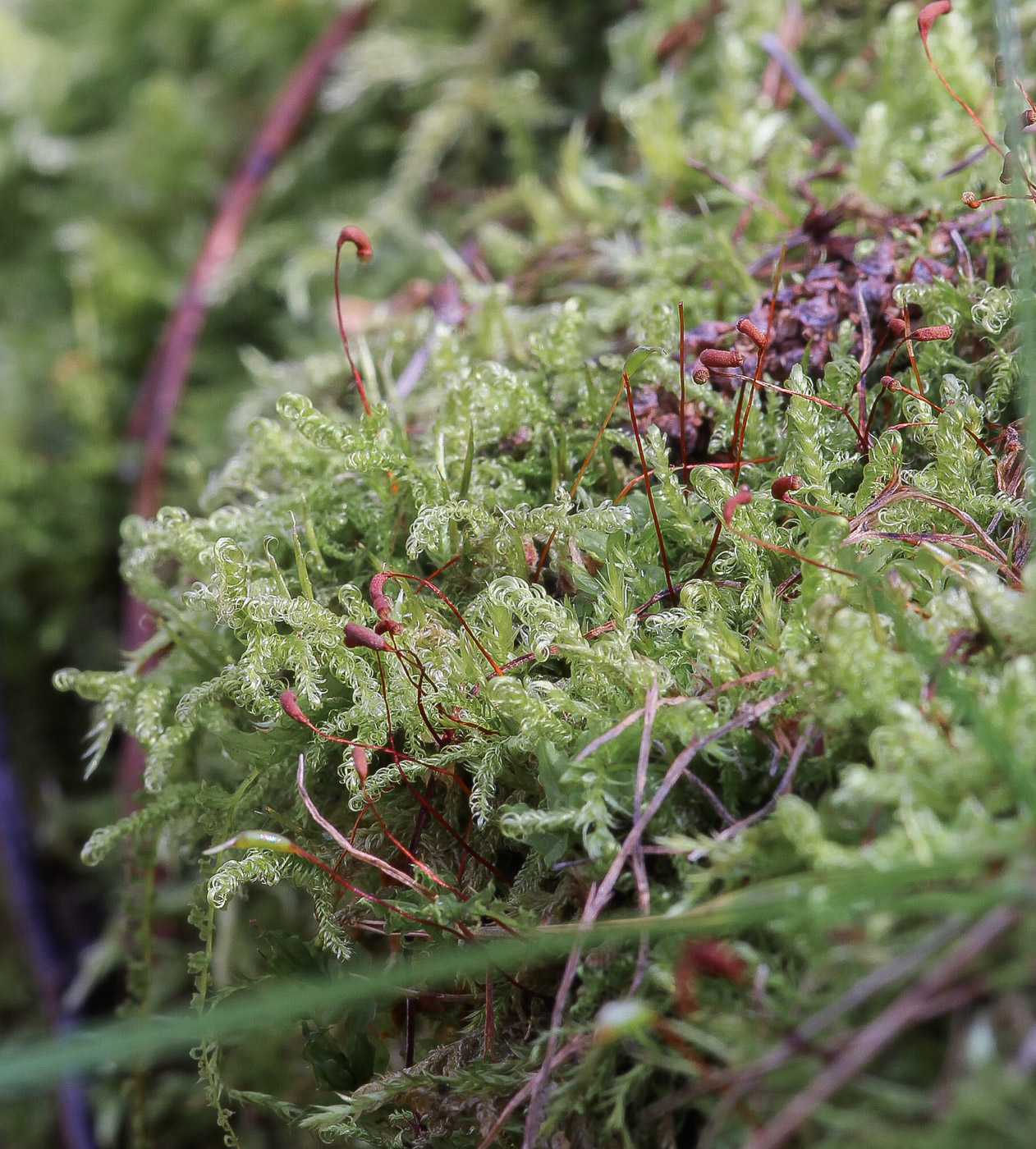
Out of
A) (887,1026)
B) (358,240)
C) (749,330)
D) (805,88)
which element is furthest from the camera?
(805,88)

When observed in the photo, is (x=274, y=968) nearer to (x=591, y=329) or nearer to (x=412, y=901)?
(x=412, y=901)

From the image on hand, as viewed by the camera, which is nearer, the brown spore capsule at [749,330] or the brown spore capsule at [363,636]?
the brown spore capsule at [363,636]

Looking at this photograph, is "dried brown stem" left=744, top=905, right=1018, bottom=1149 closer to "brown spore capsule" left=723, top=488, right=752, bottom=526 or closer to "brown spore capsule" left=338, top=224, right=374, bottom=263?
"brown spore capsule" left=723, top=488, right=752, bottom=526

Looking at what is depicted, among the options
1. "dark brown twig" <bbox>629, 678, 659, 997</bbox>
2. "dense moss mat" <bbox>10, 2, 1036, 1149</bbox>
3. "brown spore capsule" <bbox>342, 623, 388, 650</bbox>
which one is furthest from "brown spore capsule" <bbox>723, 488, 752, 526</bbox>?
"brown spore capsule" <bbox>342, 623, 388, 650</bbox>

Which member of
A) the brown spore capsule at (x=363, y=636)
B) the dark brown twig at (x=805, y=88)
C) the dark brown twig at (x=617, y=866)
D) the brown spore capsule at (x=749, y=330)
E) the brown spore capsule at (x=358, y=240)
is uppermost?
the dark brown twig at (x=805, y=88)

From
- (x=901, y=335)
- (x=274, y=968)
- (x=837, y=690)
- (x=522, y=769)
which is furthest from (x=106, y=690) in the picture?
(x=901, y=335)

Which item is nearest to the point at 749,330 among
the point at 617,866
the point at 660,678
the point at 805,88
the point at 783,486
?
the point at 783,486

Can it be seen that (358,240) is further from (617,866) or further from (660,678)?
(617,866)

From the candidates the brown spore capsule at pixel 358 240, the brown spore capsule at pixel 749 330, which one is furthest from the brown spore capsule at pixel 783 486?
the brown spore capsule at pixel 358 240

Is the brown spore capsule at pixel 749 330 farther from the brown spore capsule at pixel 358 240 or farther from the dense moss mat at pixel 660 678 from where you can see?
the brown spore capsule at pixel 358 240

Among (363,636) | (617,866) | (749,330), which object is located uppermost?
(749,330)
